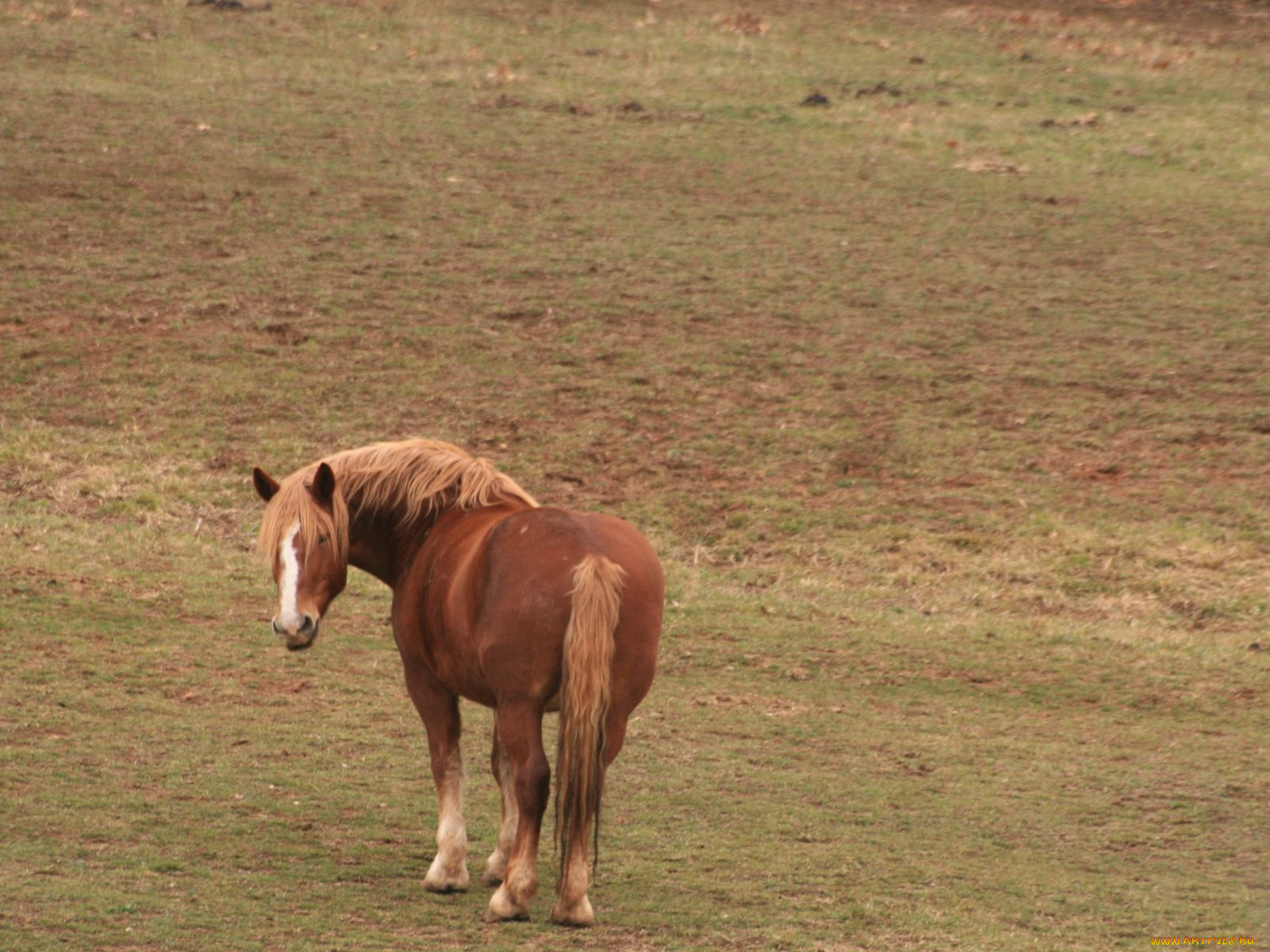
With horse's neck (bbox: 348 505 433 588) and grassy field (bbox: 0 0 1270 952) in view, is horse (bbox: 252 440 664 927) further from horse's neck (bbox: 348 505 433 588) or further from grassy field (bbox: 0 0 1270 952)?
grassy field (bbox: 0 0 1270 952)

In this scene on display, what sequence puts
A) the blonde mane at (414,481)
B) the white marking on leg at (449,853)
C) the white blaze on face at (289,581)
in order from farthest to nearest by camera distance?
the blonde mane at (414,481) → the white marking on leg at (449,853) → the white blaze on face at (289,581)

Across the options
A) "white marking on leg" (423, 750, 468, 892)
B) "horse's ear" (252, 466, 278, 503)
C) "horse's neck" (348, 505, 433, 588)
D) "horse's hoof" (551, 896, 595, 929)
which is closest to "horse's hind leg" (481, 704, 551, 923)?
"horse's hoof" (551, 896, 595, 929)

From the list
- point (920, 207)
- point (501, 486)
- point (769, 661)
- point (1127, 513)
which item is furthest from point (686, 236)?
point (501, 486)

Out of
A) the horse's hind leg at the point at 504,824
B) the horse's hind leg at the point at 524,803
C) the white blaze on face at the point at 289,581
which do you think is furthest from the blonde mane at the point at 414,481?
the horse's hind leg at the point at 524,803

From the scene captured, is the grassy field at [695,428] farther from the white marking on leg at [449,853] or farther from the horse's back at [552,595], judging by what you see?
the horse's back at [552,595]

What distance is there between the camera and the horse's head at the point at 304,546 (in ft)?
18.7

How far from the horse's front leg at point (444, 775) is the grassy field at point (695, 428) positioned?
11cm

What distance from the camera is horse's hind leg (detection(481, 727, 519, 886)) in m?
5.93

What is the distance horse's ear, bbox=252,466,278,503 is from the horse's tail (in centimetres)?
136

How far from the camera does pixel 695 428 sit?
1379 cm

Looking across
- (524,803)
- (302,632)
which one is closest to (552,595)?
(524,803)

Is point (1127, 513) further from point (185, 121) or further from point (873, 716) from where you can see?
point (185, 121)

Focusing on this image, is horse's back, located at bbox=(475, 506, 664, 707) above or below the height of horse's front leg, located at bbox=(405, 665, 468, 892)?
above

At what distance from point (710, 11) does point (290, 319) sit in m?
13.1
